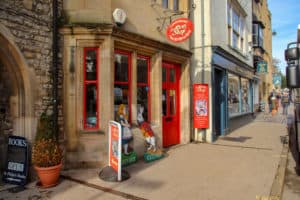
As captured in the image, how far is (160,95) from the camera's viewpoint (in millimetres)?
7664

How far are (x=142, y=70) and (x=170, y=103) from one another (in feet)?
6.25

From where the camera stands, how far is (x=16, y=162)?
500 cm

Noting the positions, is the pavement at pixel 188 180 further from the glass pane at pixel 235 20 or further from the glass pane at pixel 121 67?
the glass pane at pixel 235 20

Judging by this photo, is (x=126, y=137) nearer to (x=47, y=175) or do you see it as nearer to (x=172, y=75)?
(x=47, y=175)

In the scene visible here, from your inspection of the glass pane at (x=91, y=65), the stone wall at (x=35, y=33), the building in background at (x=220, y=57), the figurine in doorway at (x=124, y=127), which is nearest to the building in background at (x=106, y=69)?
the glass pane at (x=91, y=65)

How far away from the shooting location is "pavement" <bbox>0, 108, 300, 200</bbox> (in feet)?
14.5

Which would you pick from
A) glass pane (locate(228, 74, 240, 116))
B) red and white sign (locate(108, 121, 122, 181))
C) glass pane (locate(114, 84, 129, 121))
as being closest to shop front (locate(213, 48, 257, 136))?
glass pane (locate(228, 74, 240, 116))

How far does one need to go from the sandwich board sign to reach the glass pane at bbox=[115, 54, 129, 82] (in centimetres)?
273

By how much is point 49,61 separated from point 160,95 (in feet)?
11.2

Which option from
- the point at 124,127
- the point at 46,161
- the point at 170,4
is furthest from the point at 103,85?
the point at 170,4

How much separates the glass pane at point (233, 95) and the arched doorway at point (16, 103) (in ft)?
31.5

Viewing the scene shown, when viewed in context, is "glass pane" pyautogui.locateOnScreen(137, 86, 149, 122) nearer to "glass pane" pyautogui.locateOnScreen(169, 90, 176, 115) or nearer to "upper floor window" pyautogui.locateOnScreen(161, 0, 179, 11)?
"glass pane" pyautogui.locateOnScreen(169, 90, 176, 115)

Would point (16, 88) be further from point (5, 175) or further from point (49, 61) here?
point (5, 175)

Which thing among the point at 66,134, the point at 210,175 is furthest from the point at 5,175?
the point at 210,175
